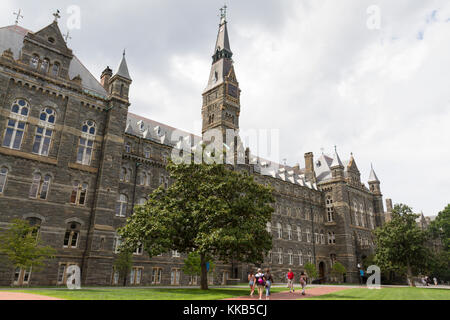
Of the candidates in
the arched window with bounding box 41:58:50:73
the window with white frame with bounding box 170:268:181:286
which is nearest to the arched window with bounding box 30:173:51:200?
the arched window with bounding box 41:58:50:73

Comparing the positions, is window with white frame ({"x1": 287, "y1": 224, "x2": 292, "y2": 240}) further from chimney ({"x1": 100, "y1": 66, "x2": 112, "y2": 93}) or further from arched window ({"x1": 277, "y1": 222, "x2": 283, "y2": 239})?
chimney ({"x1": 100, "y1": 66, "x2": 112, "y2": 93})

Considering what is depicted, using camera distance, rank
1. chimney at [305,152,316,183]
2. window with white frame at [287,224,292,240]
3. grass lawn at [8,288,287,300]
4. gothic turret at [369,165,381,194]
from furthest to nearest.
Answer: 1. gothic turret at [369,165,381,194]
2. chimney at [305,152,316,183]
3. window with white frame at [287,224,292,240]
4. grass lawn at [8,288,287,300]

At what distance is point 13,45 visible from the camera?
30031 millimetres

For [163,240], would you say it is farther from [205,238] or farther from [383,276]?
[383,276]

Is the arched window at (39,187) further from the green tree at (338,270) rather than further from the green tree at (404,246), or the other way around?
the green tree at (338,270)

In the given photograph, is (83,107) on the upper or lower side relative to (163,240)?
upper

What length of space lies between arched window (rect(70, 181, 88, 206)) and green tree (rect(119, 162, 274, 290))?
24.1ft

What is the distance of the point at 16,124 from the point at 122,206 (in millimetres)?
12777

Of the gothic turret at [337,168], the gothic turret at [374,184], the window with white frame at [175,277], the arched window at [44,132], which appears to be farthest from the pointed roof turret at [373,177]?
the arched window at [44,132]

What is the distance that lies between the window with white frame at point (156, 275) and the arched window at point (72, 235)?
992cm

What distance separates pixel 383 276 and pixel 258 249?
44.9 m

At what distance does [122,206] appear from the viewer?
34.3 meters

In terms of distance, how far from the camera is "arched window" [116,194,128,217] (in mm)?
33875
